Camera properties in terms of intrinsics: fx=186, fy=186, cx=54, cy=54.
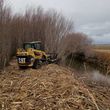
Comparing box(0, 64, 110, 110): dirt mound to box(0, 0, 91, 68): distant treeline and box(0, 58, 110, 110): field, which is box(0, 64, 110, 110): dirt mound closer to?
box(0, 58, 110, 110): field

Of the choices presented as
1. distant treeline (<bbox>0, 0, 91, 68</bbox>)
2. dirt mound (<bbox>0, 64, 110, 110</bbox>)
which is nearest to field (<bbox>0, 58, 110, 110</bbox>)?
dirt mound (<bbox>0, 64, 110, 110</bbox>)

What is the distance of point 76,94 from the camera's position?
4141mm

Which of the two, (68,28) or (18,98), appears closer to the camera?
(18,98)

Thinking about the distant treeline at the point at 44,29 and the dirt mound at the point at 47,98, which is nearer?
the dirt mound at the point at 47,98

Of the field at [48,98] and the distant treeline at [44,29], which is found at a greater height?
the distant treeline at [44,29]

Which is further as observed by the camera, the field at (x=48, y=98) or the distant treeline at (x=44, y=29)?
the distant treeline at (x=44, y=29)

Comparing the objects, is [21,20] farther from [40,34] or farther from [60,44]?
[60,44]

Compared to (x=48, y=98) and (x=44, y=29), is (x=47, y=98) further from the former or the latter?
(x=44, y=29)

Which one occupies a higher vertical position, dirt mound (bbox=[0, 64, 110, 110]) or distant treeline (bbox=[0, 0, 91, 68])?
distant treeline (bbox=[0, 0, 91, 68])

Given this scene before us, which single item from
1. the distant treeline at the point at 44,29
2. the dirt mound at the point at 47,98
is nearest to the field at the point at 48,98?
the dirt mound at the point at 47,98

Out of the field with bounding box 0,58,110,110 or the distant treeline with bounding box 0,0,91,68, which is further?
the distant treeline with bounding box 0,0,91,68

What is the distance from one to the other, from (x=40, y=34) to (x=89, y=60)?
32.2 feet

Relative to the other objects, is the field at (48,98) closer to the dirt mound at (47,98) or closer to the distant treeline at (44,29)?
the dirt mound at (47,98)

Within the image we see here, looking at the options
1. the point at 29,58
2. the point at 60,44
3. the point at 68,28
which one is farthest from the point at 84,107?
the point at 68,28
